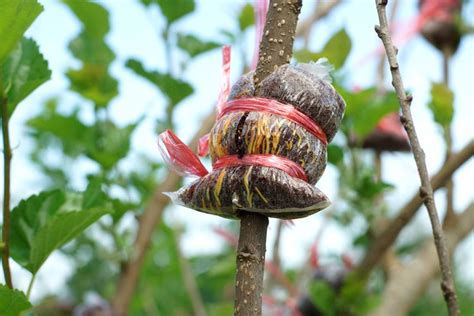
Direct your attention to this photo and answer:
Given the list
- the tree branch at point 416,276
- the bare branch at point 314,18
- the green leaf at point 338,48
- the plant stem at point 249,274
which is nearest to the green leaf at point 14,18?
the plant stem at point 249,274

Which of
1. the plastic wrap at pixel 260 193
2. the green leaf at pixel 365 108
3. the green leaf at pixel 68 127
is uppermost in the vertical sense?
the green leaf at pixel 365 108

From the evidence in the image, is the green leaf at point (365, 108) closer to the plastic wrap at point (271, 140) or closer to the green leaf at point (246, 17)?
the green leaf at point (246, 17)

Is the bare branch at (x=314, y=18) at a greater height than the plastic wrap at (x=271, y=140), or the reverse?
the bare branch at (x=314, y=18)

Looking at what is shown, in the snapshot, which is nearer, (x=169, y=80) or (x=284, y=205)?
(x=284, y=205)

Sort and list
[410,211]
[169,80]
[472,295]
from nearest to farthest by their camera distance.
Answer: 1. [410,211]
2. [169,80]
3. [472,295]

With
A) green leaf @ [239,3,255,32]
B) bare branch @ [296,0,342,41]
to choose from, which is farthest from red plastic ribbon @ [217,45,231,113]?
bare branch @ [296,0,342,41]

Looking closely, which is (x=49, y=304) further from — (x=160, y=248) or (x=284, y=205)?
(x=284, y=205)

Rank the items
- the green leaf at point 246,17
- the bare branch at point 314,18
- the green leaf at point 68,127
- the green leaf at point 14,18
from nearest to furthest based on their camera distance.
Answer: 1. the green leaf at point 14,18
2. the green leaf at point 68,127
3. the green leaf at point 246,17
4. the bare branch at point 314,18

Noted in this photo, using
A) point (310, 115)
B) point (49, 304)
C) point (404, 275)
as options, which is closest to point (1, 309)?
point (310, 115)
